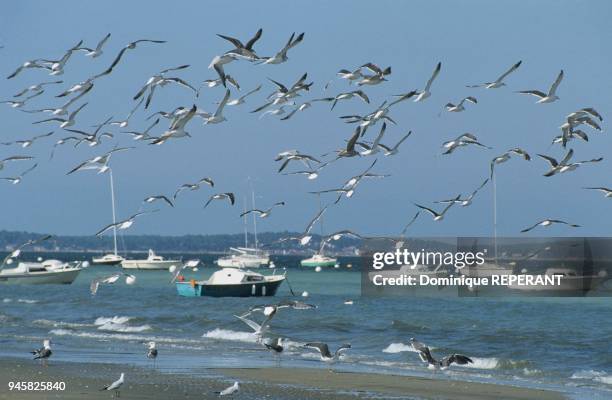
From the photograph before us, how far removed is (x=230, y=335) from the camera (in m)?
38.7

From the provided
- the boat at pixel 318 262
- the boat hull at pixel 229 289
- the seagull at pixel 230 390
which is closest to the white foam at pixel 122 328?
the boat hull at pixel 229 289

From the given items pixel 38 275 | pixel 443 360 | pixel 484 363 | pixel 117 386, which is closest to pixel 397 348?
pixel 484 363

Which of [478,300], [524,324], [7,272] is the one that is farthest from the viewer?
[7,272]

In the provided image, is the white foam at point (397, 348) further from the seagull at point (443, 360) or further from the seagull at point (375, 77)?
the seagull at point (375, 77)

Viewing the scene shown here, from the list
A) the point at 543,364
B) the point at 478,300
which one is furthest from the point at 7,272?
the point at 543,364

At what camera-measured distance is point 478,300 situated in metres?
62.6

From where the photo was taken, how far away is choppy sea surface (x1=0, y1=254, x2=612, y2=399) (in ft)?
92.1

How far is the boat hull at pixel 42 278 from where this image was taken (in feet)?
261

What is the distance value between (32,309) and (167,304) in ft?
23.0

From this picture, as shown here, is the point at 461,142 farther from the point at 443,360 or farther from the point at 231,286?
the point at 231,286

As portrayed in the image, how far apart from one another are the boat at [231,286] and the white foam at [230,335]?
66.1 feet

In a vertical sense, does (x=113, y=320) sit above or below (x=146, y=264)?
above

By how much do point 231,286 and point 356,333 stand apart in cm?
2197

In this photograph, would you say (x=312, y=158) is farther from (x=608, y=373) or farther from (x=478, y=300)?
(x=478, y=300)
